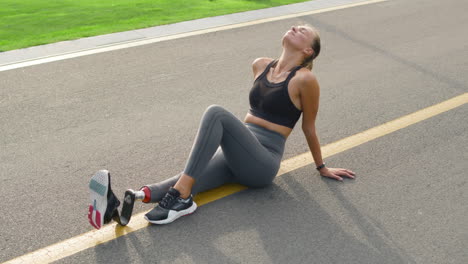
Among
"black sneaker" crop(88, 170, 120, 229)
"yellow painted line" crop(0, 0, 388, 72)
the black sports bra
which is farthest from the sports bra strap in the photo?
"yellow painted line" crop(0, 0, 388, 72)

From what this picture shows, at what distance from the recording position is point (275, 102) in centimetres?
488

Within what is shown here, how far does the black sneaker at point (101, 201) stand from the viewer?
13.8 ft

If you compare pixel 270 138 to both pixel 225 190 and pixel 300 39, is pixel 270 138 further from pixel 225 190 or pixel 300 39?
pixel 300 39

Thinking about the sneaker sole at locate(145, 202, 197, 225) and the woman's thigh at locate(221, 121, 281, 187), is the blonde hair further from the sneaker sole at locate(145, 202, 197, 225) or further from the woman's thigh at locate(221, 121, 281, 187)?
the sneaker sole at locate(145, 202, 197, 225)

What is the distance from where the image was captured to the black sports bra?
16.0 ft

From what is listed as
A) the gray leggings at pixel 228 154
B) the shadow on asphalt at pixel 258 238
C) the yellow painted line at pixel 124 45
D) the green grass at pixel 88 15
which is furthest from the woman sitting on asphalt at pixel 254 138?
the green grass at pixel 88 15

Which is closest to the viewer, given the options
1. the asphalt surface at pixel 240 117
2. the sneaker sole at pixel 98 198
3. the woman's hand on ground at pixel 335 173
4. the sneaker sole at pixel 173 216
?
the sneaker sole at pixel 98 198

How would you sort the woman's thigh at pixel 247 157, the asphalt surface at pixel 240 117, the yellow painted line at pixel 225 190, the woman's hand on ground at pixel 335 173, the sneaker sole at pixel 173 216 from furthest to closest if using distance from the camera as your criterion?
the woman's hand on ground at pixel 335 173 < the woman's thigh at pixel 247 157 < the sneaker sole at pixel 173 216 < the asphalt surface at pixel 240 117 < the yellow painted line at pixel 225 190

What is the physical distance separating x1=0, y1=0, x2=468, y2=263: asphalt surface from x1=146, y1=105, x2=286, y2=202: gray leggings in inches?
7.8

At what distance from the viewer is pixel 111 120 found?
6379 millimetres

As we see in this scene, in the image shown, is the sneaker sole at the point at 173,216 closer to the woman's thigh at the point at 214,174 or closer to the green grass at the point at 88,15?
the woman's thigh at the point at 214,174

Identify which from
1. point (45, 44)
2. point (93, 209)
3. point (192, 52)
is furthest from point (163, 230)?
point (45, 44)

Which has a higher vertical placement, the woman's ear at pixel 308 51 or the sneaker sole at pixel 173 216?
the woman's ear at pixel 308 51

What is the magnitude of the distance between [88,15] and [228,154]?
21.9 ft
